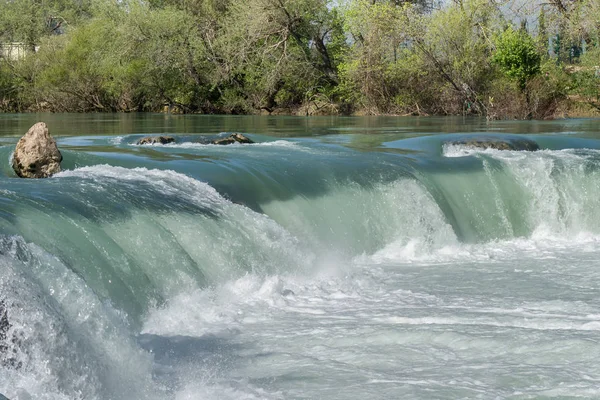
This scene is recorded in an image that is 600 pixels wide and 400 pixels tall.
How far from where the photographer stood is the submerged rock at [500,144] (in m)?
14.7

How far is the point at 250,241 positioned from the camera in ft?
27.2

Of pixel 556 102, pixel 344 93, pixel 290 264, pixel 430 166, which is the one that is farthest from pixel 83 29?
pixel 290 264

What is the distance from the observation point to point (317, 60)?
39.9 meters

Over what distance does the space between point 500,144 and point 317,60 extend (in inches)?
1019

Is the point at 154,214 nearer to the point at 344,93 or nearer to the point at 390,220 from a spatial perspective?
the point at 390,220

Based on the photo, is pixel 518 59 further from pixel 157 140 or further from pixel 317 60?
pixel 157 140

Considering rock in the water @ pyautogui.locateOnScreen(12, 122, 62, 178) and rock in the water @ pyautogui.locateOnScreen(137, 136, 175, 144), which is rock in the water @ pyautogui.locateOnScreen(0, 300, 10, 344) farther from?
rock in the water @ pyautogui.locateOnScreen(137, 136, 175, 144)

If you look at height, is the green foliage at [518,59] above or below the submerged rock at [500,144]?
above

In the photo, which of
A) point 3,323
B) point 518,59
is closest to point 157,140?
point 3,323

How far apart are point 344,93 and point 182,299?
104 ft

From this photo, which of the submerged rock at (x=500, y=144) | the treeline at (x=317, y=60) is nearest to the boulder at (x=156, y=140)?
the submerged rock at (x=500, y=144)

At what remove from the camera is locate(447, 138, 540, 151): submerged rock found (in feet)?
48.3

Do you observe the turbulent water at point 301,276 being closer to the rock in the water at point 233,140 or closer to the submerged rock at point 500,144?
the submerged rock at point 500,144

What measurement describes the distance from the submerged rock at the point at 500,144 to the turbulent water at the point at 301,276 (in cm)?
150
